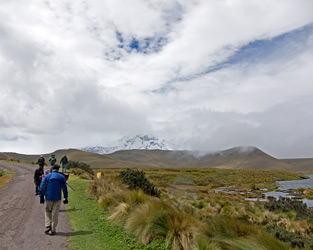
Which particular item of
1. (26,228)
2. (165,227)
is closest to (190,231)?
(165,227)

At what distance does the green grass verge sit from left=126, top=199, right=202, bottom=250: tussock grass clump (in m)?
0.28

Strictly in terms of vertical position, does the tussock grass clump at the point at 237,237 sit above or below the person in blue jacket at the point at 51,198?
below

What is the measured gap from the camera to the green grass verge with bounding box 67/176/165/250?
8156 mm

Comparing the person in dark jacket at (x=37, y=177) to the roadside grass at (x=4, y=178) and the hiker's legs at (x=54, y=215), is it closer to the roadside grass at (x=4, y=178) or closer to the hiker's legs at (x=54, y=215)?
the hiker's legs at (x=54, y=215)

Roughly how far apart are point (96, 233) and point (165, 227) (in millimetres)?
2527

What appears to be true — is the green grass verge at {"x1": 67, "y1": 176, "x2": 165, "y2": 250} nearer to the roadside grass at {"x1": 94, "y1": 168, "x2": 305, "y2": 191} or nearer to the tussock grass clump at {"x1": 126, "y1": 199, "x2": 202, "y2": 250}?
the tussock grass clump at {"x1": 126, "y1": 199, "x2": 202, "y2": 250}

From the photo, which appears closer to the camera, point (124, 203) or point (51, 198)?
point (51, 198)

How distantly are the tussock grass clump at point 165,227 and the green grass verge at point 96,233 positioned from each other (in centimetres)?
28

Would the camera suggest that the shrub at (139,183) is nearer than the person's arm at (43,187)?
No

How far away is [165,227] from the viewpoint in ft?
28.4

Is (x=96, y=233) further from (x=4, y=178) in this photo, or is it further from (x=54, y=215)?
(x=4, y=178)

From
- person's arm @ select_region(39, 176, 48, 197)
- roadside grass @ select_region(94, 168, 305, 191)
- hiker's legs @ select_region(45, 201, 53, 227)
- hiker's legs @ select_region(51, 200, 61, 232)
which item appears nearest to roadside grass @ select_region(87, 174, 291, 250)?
hiker's legs @ select_region(51, 200, 61, 232)

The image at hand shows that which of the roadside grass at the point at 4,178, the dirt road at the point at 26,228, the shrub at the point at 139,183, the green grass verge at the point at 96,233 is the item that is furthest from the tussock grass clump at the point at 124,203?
the roadside grass at the point at 4,178

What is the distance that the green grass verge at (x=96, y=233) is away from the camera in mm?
8156
